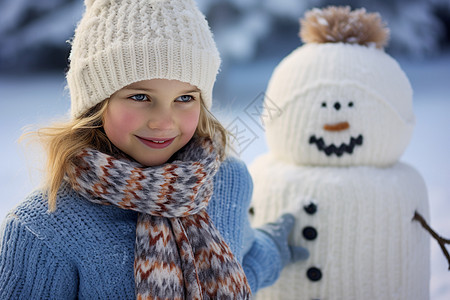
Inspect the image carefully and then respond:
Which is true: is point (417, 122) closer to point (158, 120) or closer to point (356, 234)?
point (356, 234)

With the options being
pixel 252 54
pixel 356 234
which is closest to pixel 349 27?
pixel 356 234

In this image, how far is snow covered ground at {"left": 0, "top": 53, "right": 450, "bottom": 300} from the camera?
1861 millimetres

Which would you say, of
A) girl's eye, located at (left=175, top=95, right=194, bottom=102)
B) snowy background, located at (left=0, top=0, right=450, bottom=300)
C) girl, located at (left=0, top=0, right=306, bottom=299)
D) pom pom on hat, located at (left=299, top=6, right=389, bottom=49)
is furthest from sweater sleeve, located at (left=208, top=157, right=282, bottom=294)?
snowy background, located at (left=0, top=0, right=450, bottom=300)

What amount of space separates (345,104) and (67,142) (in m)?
0.65

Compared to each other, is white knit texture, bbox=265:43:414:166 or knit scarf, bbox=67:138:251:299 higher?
white knit texture, bbox=265:43:414:166

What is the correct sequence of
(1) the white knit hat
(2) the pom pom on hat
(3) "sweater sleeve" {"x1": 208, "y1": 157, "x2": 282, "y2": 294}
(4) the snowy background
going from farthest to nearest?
(4) the snowy background
(2) the pom pom on hat
(3) "sweater sleeve" {"x1": 208, "y1": 157, "x2": 282, "y2": 294}
(1) the white knit hat

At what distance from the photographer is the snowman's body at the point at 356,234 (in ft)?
3.69

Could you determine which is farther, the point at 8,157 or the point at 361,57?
the point at 8,157

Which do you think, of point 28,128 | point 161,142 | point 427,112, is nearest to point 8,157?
point 28,128

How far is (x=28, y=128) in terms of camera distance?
872 millimetres

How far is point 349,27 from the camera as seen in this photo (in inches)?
48.0

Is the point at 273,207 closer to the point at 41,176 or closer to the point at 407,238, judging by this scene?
the point at 407,238

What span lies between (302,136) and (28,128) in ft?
2.03

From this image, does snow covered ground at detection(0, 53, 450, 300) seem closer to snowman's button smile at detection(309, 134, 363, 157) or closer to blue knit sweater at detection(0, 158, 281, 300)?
snowman's button smile at detection(309, 134, 363, 157)
